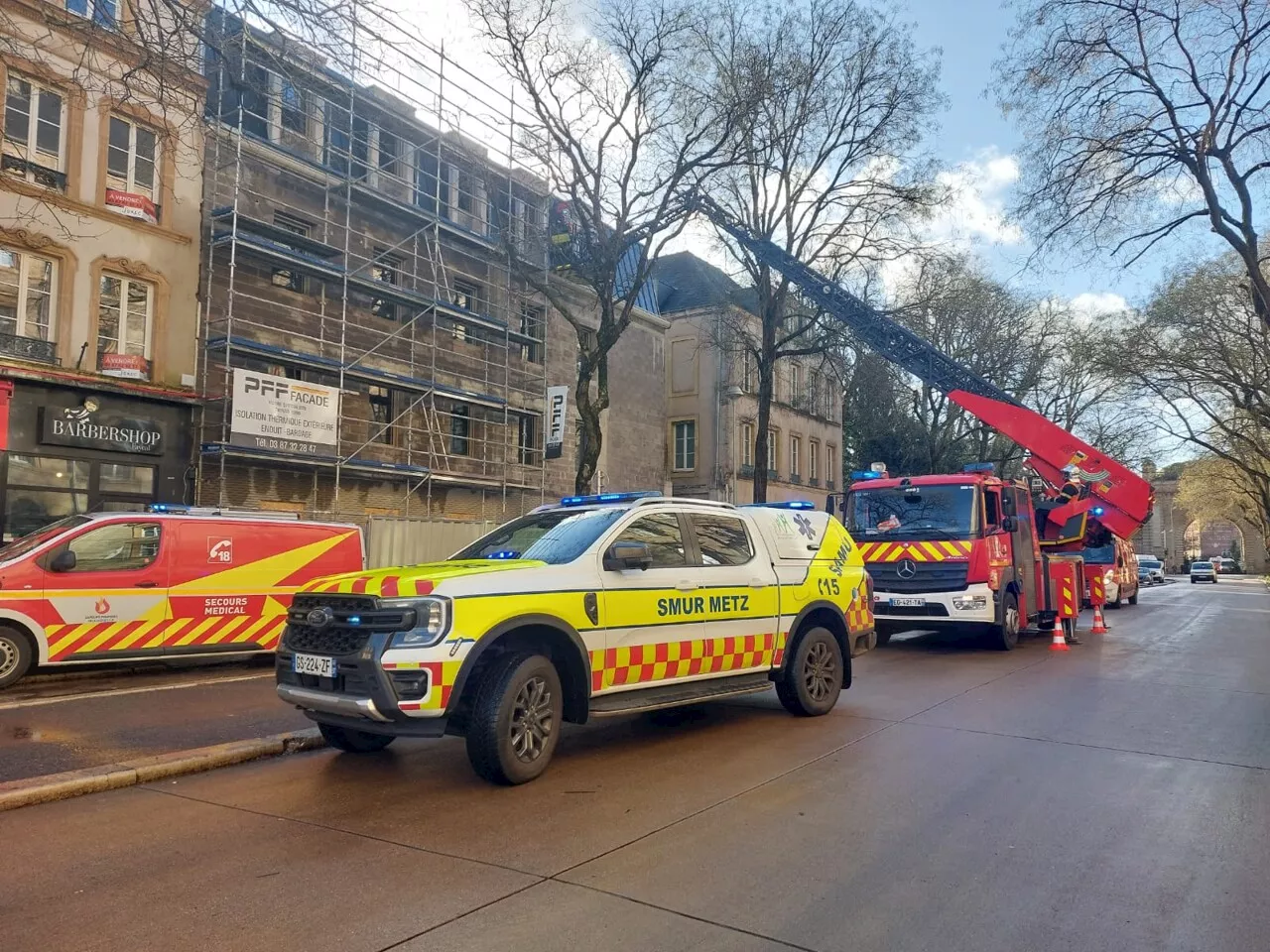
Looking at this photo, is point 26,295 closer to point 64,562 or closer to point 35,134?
point 35,134

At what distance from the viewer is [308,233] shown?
21000mm

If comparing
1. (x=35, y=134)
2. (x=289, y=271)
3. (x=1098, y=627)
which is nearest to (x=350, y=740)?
(x=35, y=134)

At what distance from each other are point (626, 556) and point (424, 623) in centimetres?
149

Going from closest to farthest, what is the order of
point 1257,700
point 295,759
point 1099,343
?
point 295,759
point 1257,700
point 1099,343

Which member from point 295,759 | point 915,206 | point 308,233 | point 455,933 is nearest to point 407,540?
point 308,233

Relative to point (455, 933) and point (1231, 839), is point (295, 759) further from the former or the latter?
point (1231, 839)

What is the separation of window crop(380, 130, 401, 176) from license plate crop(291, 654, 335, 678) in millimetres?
19422

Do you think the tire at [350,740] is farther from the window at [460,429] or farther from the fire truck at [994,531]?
the window at [460,429]

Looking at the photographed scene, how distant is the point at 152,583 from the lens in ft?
35.7

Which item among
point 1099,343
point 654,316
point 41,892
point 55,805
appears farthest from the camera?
point 654,316

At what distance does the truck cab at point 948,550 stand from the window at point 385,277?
1299 centimetres

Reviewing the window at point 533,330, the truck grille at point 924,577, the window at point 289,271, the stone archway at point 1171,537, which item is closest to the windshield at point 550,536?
the truck grille at point 924,577

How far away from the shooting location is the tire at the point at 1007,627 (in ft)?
45.7

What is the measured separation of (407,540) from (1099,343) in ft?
78.0
